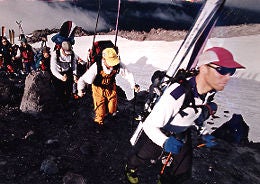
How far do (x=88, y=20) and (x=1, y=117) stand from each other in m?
21.9

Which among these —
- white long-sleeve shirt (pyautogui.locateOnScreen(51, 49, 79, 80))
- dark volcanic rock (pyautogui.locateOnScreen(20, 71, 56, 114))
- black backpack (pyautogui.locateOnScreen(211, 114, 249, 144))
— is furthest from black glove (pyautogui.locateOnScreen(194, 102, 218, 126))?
dark volcanic rock (pyautogui.locateOnScreen(20, 71, 56, 114))

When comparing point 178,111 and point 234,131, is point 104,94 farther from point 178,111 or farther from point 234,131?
point 234,131

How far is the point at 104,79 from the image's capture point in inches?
215

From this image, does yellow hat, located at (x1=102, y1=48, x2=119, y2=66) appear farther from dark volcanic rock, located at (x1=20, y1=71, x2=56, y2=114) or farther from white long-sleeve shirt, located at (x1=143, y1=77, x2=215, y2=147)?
dark volcanic rock, located at (x1=20, y1=71, x2=56, y2=114)

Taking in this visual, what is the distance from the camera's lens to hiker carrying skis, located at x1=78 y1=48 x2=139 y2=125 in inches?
193

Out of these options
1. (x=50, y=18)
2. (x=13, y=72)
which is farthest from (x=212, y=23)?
(x=50, y=18)

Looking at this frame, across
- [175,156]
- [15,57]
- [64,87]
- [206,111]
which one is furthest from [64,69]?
[15,57]

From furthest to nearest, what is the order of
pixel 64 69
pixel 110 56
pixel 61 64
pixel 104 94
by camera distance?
pixel 64 69, pixel 61 64, pixel 104 94, pixel 110 56

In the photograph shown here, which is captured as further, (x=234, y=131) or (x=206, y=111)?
(x=234, y=131)

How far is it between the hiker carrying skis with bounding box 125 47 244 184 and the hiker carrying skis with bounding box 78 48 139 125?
198cm

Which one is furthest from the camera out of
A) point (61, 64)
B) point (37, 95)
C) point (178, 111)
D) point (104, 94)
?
point (61, 64)

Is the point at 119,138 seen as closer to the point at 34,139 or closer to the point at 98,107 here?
the point at 98,107

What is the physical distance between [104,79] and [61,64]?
190 centimetres

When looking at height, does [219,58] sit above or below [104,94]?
above
